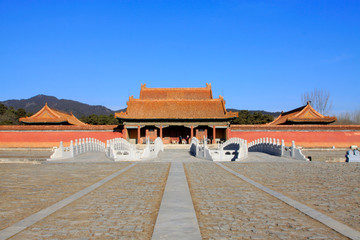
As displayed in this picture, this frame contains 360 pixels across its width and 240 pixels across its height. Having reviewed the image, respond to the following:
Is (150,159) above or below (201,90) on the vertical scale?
below

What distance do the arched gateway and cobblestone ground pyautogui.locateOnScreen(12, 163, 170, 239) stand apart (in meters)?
25.2

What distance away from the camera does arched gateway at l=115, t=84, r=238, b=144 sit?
31.9 metres

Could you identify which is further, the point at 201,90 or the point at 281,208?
the point at 201,90

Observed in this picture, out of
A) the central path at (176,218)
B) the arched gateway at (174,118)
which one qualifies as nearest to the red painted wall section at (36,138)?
the arched gateway at (174,118)

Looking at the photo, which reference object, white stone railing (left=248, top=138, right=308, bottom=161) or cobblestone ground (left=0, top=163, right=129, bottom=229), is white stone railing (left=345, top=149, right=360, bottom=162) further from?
cobblestone ground (left=0, top=163, right=129, bottom=229)

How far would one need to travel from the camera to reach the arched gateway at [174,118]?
31.9 m

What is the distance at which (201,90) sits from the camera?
3875cm

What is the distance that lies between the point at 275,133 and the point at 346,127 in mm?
7017

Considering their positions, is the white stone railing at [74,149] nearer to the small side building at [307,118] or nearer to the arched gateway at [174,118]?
the arched gateway at [174,118]

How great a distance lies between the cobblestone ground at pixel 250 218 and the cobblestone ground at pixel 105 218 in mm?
838

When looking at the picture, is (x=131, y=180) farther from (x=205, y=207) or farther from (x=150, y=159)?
(x=150, y=159)

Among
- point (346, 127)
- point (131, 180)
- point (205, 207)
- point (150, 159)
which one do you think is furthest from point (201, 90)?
point (205, 207)

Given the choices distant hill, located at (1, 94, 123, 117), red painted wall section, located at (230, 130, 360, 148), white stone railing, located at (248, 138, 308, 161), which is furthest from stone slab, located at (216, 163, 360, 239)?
distant hill, located at (1, 94, 123, 117)

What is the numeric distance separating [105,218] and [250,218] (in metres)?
2.26
